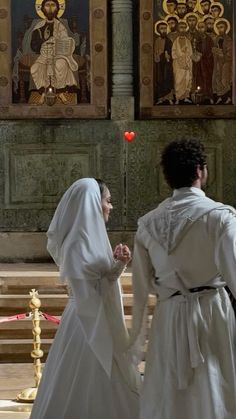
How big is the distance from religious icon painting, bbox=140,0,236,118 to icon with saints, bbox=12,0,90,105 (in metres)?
0.88

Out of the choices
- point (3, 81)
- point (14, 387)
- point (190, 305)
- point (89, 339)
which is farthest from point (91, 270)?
point (3, 81)

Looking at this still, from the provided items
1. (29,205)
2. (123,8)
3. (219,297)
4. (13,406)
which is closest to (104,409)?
(219,297)

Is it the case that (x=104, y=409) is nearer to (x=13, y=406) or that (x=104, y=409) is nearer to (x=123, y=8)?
(x=13, y=406)

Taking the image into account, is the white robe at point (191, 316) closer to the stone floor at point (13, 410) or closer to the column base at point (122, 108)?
the stone floor at point (13, 410)

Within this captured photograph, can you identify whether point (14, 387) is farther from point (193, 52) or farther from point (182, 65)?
point (193, 52)

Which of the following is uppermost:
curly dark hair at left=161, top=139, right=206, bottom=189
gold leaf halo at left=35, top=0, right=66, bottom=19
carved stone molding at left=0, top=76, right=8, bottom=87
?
gold leaf halo at left=35, top=0, right=66, bottom=19

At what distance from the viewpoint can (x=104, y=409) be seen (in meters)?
5.60

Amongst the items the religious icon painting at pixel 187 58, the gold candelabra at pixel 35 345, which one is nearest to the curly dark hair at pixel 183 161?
the gold candelabra at pixel 35 345

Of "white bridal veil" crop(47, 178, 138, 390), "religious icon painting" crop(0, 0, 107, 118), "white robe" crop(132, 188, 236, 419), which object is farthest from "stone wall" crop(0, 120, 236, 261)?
"white robe" crop(132, 188, 236, 419)

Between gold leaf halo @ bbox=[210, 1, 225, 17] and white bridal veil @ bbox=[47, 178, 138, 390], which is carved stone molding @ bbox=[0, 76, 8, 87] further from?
white bridal veil @ bbox=[47, 178, 138, 390]

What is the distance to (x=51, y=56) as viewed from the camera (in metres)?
13.4

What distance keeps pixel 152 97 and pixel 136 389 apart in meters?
8.21

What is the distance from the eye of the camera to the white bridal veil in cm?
557

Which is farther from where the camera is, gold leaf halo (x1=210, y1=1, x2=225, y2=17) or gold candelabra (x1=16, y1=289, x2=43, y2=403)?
gold leaf halo (x1=210, y1=1, x2=225, y2=17)
